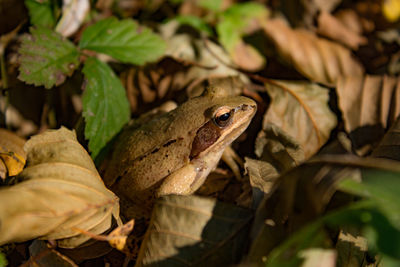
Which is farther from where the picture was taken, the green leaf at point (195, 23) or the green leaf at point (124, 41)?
the green leaf at point (195, 23)

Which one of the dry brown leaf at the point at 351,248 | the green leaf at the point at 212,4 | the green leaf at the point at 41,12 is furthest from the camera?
the green leaf at the point at 212,4

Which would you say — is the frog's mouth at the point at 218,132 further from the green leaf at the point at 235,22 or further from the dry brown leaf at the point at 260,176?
the green leaf at the point at 235,22

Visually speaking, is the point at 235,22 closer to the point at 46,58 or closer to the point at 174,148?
the point at 174,148

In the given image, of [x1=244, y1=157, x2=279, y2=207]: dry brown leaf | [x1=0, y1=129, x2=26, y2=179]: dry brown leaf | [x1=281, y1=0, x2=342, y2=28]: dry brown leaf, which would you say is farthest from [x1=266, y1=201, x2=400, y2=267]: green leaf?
[x1=281, y1=0, x2=342, y2=28]: dry brown leaf

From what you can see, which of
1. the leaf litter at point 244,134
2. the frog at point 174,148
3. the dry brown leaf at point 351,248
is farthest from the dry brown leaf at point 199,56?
the dry brown leaf at point 351,248

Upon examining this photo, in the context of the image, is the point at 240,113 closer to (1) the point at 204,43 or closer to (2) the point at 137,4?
(1) the point at 204,43

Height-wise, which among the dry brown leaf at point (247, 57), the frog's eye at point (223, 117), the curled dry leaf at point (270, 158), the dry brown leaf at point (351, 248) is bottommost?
the dry brown leaf at point (351, 248)

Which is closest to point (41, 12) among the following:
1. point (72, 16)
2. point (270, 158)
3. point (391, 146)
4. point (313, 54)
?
point (72, 16)
